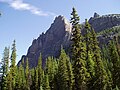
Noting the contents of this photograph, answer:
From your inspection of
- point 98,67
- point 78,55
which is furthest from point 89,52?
point 78,55

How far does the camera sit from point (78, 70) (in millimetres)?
41375

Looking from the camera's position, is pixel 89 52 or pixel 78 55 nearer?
pixel 78 55

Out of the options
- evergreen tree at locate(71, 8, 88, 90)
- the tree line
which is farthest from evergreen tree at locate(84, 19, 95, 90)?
evergreen tree at locate(71, 8, 88, 90)

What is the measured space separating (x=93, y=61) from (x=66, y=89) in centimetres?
1769

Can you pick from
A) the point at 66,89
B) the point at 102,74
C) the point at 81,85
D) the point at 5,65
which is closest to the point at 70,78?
the point at 66,89

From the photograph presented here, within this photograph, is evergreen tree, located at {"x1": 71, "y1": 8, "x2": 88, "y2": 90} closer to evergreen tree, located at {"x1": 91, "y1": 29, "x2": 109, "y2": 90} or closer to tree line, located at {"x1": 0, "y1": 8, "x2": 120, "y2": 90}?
tree line, located at {"x1": 0, "y1": 8, "x2": 120, "y2": 90}

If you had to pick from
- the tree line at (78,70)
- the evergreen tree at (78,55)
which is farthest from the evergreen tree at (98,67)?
the evergreen tree at (78,55)

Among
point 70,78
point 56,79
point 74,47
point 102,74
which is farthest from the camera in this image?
point 56,79

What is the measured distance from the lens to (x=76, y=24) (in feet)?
137

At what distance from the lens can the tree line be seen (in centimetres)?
4156

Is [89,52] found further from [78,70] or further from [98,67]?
[78,70]

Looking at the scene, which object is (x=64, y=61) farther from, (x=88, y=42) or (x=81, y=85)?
(x=81, y=85)

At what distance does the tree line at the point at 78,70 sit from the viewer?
4156cm

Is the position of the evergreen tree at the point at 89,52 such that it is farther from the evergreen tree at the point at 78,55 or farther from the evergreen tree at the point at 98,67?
the evergreen tree at the point at 78,55
